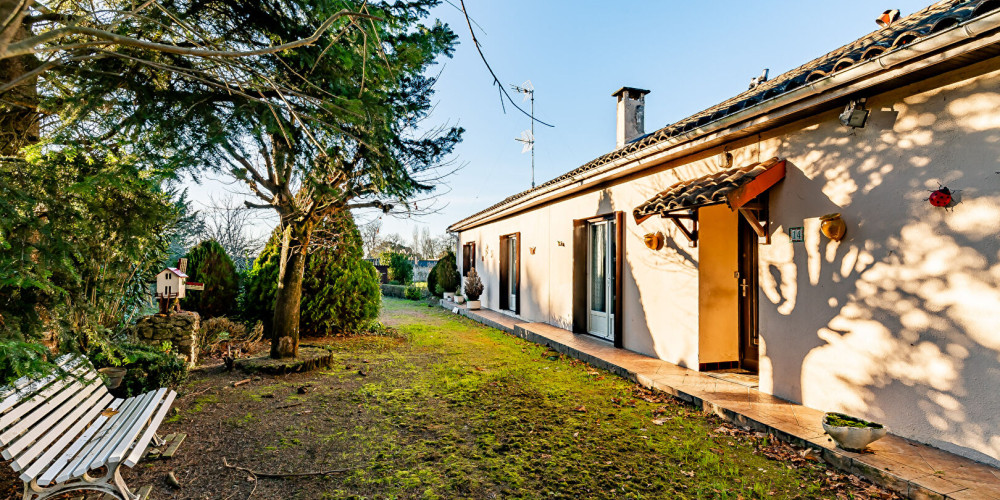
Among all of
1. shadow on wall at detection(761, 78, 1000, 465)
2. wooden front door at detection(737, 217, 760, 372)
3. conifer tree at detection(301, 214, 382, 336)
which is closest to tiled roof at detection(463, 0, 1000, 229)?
shadow on wall at detection(761, 78, 1000, 465)

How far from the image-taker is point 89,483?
2.60 meters

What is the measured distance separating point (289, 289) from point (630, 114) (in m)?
8.55

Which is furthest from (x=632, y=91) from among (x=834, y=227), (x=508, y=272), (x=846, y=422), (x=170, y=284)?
(x=170, y=284)

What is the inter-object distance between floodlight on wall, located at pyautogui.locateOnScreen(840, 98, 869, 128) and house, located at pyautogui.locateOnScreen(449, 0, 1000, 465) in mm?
17

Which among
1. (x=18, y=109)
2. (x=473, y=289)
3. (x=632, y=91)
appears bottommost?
(x=473, y=289)

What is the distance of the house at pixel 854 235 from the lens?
3344 mm

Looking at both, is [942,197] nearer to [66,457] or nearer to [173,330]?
[66,457]

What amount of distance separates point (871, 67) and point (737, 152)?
6.70 ft

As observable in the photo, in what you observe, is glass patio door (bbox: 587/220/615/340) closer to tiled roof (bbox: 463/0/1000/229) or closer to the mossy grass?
tiled roof (bbox: 463/0/1000/229)

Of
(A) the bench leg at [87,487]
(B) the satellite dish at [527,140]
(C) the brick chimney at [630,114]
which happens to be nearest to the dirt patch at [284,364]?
(A) the bench leg at [87,487]

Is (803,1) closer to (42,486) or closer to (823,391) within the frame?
(823,391)

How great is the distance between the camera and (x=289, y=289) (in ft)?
22.4

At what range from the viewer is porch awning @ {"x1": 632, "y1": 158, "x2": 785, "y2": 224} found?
187 inches

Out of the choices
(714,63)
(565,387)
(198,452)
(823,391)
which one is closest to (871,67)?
(823,391)
